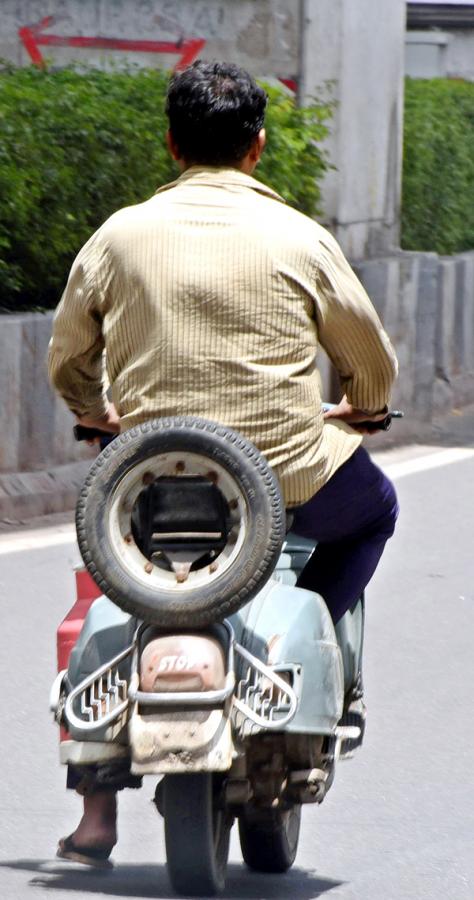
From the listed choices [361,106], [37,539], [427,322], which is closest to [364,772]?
[37,539]

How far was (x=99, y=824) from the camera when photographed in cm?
471

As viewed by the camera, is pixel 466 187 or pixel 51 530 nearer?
pixel 51 530

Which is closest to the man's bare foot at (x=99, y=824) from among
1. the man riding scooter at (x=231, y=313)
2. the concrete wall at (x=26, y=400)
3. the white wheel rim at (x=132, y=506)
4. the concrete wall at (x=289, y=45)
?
the man riding scooter at (x=231, y=313)

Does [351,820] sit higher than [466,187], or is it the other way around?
[351,820]

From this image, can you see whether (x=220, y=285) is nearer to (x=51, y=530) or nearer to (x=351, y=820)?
(x=351, y=820)

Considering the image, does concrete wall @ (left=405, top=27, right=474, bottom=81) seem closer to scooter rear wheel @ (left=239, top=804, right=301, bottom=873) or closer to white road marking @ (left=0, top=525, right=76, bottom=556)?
white road marking @ (left=0, top=525, right=76, bottom=556)

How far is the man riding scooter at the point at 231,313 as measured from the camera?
3.99 m

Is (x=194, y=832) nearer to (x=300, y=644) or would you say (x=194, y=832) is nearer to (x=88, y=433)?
(x=300, y=644)

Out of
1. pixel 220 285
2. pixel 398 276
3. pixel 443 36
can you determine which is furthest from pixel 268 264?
pixel 443 36

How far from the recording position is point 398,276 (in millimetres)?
13000

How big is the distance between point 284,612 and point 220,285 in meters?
0.66

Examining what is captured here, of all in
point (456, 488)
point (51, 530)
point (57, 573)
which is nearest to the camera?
point (57, 573)

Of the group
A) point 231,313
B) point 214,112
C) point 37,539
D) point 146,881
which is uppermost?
point 214,112

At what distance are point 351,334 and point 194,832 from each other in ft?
3.44
